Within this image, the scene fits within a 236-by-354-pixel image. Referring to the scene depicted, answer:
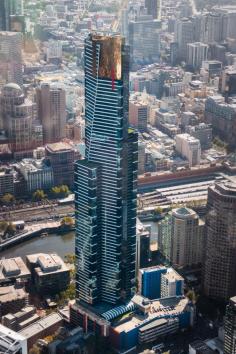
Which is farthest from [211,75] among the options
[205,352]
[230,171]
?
[205,352]

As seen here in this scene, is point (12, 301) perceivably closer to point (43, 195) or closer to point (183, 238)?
point (183, 238)

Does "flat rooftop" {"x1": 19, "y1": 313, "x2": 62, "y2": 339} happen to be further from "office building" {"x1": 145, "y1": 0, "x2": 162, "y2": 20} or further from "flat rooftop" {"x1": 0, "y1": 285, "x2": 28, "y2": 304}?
"office building" {"x1": 145, "y1": 0, "x2": 162, "y2": 20}

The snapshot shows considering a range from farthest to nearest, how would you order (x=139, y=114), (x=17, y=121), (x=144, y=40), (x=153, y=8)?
(x=153, y=8), (x=144, y=40), (x=139, y=114), (x=17, y=121)

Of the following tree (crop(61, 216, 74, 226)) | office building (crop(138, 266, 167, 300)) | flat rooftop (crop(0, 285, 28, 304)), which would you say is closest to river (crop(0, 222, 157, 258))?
tree (crop(61, 216, 74, 226))

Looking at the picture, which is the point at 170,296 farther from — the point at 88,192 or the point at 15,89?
the point at 15,89

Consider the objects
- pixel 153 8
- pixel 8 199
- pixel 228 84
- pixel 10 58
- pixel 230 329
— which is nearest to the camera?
pixel 230 329

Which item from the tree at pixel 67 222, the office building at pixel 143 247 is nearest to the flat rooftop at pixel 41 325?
the office building at pixel 143 247

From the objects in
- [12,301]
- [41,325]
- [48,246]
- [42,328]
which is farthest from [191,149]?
[42,328]
